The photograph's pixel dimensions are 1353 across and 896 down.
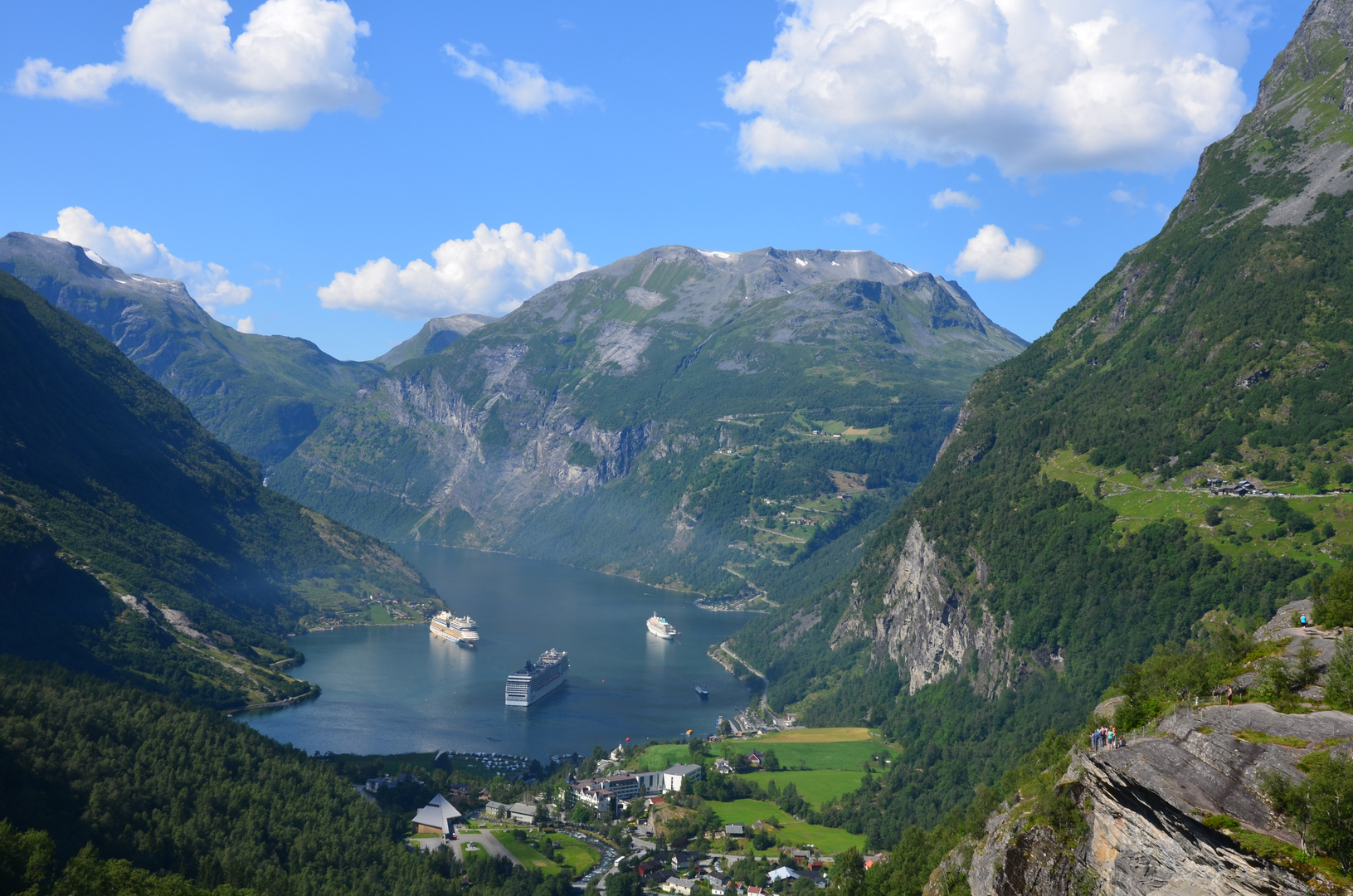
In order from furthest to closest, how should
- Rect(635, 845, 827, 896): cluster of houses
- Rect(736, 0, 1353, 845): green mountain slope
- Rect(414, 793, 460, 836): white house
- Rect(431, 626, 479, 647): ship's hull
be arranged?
Rect(431, 626, 479, 647): ship's hull → Rect(736, 0, 1353, 845): green mountain slope → Rect(414, 793, 460, 836): white house → Rect(635, 845, 827, 896): cluster of houses

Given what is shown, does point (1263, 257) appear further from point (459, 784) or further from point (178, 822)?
point (178, 822)

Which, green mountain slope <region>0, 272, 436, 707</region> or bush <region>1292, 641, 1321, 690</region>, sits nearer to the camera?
bush <region>1292, 641, 1321, 690</region>

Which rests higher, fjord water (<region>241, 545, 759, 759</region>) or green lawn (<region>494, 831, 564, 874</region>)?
fjord water (<region>241, 545, 759, 759</region>)

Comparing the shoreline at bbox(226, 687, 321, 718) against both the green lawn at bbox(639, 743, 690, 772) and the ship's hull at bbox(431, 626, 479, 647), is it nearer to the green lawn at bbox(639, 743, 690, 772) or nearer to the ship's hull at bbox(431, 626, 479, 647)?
the ship's hull at bbox(431, 626, 479, 647)

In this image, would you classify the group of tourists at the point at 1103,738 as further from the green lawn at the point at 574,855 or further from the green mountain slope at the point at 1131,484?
the green lawn at the point at 574,855

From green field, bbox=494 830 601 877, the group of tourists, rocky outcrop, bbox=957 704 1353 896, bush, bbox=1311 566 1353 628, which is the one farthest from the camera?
green field, bbox=494 830 601 877

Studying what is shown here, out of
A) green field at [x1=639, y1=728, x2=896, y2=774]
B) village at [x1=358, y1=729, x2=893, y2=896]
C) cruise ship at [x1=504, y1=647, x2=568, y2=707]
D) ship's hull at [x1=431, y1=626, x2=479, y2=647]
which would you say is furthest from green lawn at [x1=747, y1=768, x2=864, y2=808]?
ship's hull at [x1=431, y1=626, x2=479, y2=647]
